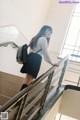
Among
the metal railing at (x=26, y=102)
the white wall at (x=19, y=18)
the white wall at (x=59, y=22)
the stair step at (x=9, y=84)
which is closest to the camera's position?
the metal railing at (x=26, y=102)

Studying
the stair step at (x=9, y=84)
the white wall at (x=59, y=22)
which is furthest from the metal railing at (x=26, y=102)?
the white wall at (x=59, y=22)

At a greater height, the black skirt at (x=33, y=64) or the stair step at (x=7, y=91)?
the black skirt at (x=33, y=64)

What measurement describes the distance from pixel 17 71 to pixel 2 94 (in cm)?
279

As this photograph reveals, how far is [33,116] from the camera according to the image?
3.01 meters

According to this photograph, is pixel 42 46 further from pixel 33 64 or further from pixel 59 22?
pixel 59 22

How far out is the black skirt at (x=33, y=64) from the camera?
3307 mm

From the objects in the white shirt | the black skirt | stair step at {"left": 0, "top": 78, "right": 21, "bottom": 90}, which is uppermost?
the white shirt

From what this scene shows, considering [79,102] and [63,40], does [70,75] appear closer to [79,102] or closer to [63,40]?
[63,40]

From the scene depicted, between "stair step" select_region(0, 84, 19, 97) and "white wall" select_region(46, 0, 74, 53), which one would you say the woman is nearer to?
"stair step" select_region(0, 84, 19, 97)

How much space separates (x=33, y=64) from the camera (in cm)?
332

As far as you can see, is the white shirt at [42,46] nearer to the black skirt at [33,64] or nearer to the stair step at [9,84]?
the black skirt at [33,64]

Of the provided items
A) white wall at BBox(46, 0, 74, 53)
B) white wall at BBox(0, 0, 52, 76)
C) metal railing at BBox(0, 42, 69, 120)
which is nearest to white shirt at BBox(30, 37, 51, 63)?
metal railing at BBox(0, 42, 69, 120)

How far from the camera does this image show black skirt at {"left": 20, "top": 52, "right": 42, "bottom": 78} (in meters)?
3.31

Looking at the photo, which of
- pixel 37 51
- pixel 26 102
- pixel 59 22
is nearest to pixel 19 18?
pixel 59 22
